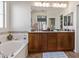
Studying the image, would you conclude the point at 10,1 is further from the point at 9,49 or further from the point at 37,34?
the point at 9,49

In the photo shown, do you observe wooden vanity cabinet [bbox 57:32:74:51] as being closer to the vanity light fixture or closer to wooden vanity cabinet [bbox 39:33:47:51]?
wooden vanity cabinet [bbox 39:33:47:51]

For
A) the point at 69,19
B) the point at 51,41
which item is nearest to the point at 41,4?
the point at 69,19

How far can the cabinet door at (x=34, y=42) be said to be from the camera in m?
5.57

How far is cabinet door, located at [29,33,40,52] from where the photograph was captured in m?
5.57

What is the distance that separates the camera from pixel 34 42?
A: 221 inches

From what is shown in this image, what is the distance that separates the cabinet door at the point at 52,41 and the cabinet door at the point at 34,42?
444mm

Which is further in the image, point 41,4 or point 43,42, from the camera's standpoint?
point 41,4

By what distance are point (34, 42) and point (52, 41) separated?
2.36ft

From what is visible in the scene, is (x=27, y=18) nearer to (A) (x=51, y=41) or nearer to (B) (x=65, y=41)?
(A) (x=51, y=41)

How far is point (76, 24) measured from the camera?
5.54m

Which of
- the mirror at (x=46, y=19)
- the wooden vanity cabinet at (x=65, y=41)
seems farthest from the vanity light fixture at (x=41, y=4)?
the wooden vanity cabinet at (x=65, y=41)

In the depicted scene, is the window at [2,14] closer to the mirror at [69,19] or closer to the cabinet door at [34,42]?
the cabinet door at [34,42]

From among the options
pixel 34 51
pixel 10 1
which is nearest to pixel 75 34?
pixel 34 51

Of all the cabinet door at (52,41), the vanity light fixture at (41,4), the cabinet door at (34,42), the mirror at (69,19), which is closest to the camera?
the cabinet door at (34,42)
